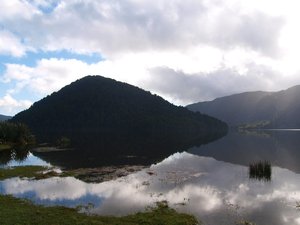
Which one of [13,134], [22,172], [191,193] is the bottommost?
[191,193]

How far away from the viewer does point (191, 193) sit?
52.8 meters

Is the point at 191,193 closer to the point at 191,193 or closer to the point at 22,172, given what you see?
the point at 191,193

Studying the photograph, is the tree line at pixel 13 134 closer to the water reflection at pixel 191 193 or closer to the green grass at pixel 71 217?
→ the water reflection at pixel 191 193

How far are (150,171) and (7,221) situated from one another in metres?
46.3

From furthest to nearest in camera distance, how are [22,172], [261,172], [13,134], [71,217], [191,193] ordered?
[13,134] → [22,172] → [261,172] → [191,193] → [71,217]

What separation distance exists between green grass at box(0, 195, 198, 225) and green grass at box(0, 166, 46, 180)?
92.4 feet

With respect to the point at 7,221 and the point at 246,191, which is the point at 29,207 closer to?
the point at 7,221

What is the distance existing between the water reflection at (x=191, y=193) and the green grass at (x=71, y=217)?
9.45ft

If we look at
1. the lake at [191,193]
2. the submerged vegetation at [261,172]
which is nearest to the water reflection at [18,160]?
the lake at [191,193]

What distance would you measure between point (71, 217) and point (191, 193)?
21767mm

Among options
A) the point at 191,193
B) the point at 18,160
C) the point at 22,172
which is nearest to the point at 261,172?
the point at 191,193

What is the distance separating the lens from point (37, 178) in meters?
67.1

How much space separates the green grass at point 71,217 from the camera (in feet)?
114

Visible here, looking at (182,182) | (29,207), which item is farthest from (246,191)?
(29,207)
